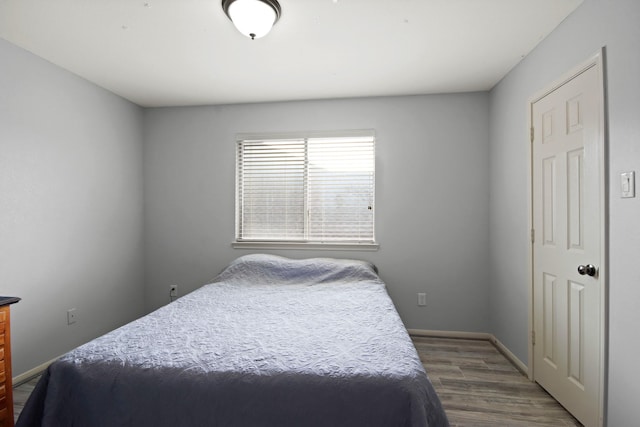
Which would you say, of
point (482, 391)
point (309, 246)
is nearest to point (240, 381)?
point (482, 391)

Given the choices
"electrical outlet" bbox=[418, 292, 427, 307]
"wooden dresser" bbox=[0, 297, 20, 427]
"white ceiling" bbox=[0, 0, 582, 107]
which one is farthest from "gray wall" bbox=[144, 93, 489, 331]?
"wooden dresser" bbox=[0, 297, 20, 427]

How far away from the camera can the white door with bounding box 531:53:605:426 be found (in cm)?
176

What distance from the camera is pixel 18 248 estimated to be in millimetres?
2385

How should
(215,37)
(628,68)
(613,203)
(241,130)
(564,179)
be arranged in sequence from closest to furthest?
(628,68)
(613,203)
(564,179)
(215,37)
(241,130)

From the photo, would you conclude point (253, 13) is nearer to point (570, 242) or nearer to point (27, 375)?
point (570, 242)

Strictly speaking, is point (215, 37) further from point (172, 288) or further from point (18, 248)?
point (172, 288)

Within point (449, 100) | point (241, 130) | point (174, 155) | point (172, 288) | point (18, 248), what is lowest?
point (172, 288)

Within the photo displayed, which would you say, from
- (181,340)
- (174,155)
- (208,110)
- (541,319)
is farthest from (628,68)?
(174,155)

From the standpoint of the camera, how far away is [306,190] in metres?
3.50

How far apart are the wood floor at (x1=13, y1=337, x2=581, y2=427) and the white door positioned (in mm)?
125

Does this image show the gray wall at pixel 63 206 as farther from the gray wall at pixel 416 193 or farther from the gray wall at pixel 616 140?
the gray wall at pixel 616 140

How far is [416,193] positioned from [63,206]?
3048mm

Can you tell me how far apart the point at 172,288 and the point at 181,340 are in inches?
84.8

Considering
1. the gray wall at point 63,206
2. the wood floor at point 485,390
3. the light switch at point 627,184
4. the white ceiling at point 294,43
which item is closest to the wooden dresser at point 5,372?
the gray wall at point 63,206
